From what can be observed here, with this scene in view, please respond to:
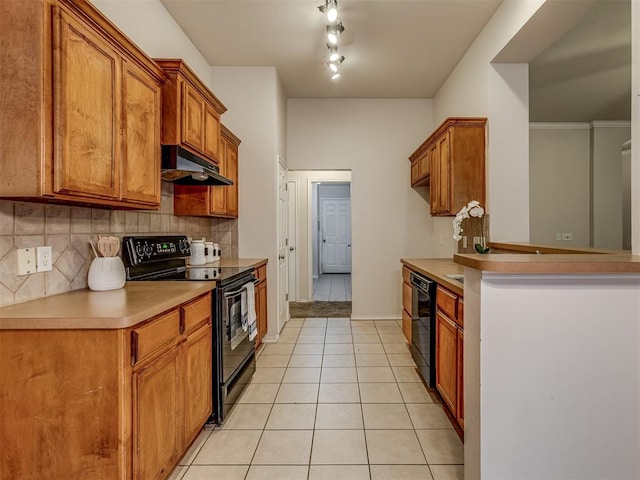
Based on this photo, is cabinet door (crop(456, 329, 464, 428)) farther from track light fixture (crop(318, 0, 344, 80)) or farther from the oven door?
track light fixture (crop(318, 0, 344, 80))

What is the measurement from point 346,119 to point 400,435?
12.2 feet

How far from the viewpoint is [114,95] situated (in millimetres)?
1651

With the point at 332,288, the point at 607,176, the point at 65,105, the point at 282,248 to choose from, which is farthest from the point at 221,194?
the point at 607,176

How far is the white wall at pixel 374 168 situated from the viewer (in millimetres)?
4551

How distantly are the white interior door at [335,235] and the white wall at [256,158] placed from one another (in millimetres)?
5872

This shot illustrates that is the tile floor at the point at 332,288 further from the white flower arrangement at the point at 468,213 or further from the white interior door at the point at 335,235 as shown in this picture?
the white flower arrangement at the point at 468,213

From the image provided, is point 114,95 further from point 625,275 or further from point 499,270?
point 625,275

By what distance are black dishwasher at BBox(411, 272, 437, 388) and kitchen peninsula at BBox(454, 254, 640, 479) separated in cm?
107

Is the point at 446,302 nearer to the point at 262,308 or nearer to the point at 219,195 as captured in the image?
the point at 262,308

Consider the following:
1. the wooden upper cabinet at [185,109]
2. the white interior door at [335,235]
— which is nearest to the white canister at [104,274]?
the wooden upper cabinet at [185,109]

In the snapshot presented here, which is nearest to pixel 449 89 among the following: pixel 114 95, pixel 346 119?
pixel 346 119

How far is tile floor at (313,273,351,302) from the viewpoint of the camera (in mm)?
6152

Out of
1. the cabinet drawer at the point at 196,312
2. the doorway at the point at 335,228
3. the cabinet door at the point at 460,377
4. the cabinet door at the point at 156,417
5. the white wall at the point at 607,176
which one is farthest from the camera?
the doorway at the point at 335,228

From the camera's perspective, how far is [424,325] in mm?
2561
